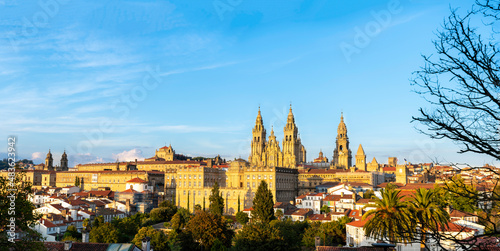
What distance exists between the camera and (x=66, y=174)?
144375 millimetres

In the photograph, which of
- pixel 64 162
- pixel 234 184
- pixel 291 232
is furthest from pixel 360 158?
pixel 291 232

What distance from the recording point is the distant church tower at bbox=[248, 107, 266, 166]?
14575cm

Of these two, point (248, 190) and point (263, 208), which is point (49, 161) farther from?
point (263, 208)

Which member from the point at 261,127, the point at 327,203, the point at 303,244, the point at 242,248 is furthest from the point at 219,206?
the point at 261,127

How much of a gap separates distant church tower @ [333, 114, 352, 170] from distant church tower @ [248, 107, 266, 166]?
28.3 metres

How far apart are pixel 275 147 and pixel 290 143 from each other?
6.72 metres

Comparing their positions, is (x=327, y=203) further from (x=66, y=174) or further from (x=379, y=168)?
(x=66, y=174)

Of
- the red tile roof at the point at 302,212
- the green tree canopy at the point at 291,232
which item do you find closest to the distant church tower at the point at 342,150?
the red tile roof at the point at 302,212

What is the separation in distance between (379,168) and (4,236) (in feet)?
498

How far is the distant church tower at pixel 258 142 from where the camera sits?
5738 inches

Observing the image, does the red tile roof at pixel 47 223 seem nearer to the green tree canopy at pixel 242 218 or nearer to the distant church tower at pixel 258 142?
the green tree canopy at pixel 242 218

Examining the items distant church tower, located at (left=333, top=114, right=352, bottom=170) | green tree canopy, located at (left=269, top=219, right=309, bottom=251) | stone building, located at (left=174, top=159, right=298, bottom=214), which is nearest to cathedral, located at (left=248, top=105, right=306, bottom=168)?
distant church tower, located at (left=333, top=114, right=352, bottom=170)

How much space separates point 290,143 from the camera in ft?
485

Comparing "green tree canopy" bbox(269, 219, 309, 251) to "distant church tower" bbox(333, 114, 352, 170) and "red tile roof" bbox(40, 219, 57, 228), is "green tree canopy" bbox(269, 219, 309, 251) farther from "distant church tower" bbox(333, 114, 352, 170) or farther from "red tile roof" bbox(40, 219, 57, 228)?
"distant church tower" bbox(333, 114, 352, 170)
